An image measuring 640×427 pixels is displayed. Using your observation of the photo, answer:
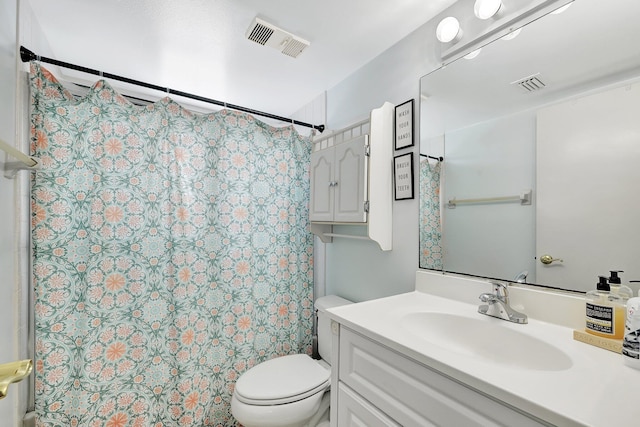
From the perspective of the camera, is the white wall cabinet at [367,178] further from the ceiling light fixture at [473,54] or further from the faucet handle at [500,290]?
the faucet handle at [500,290]

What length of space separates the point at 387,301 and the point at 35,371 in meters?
1.63

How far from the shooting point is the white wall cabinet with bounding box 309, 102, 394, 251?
1.40 m

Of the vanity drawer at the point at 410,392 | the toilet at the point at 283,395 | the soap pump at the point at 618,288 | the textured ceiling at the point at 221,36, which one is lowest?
the toilet at the point at 283,395

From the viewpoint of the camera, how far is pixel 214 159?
1673mm

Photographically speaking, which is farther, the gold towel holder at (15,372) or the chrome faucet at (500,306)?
the chrome faucet at (500,306)

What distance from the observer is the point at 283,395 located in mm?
1268

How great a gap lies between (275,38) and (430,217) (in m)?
1.23

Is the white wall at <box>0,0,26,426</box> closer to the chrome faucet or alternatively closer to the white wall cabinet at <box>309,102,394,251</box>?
the white wall cabinet at <box>309,102,394,251</box>

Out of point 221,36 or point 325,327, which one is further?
point 325,327

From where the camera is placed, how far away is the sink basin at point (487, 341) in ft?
2.49

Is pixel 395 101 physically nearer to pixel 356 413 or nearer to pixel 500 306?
pixel 500 306

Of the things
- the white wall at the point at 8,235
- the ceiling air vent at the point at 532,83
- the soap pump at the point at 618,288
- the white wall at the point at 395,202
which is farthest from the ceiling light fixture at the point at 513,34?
the white wall at the point at 8,235

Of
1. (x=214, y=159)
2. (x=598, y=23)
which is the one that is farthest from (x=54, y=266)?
(x=598, y=23)

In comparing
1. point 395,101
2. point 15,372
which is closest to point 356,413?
point 15,372
